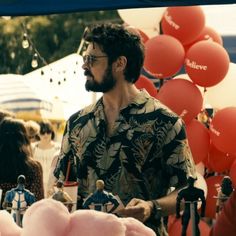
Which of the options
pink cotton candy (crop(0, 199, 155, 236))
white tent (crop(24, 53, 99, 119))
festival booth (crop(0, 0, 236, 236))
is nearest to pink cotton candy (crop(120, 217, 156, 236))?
pink cotton candy (crop(0, 199, 155, 236))

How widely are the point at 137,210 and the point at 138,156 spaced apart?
0.32 meters

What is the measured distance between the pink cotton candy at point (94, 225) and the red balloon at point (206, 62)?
3456 mm

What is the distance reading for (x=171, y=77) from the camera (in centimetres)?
526

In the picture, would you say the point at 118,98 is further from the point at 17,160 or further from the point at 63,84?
the point at 63,84

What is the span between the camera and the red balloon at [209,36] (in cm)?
525

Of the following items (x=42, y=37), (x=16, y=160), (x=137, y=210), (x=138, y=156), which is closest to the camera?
(x=137, y=210)

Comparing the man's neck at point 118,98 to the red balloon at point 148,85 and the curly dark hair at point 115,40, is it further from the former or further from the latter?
the red balloon at point 148,85

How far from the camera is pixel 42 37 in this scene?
21297 millimetres

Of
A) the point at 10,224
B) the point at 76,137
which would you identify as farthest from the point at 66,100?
the point at 10,224

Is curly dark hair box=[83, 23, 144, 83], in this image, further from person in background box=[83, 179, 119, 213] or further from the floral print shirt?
person in background box=[83, 179, 119, 213]

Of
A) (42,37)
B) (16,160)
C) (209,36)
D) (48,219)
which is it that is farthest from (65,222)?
(42,37)

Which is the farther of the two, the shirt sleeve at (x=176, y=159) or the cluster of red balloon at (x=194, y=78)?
the cluster of red balloon at (x=194, y=78)

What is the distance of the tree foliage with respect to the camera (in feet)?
67.5

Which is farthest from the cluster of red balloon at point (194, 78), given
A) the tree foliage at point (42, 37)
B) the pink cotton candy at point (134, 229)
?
the tree foliage at point (42, 37)
